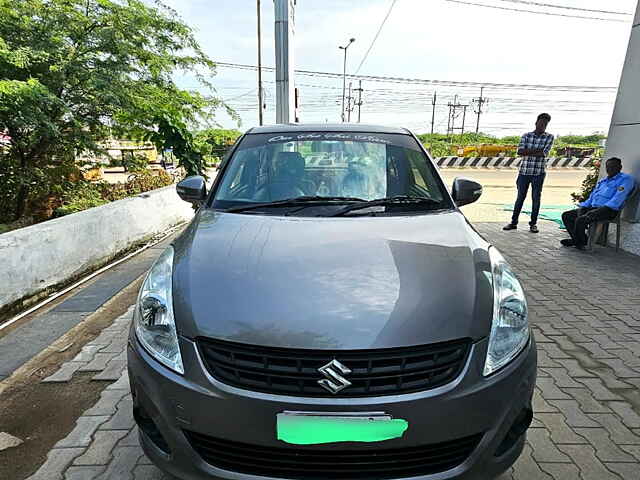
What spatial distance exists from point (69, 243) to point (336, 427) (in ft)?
13.0

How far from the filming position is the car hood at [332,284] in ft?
4.76

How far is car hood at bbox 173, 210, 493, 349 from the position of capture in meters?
1.45

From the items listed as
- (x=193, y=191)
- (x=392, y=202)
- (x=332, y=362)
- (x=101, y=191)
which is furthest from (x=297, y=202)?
(x=101, y=191)

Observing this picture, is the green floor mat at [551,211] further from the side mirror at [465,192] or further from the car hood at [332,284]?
the car hood at [332,284]

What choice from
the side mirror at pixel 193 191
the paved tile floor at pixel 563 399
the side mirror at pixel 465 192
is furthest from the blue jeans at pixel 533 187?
the side mirror at pixel 193 191

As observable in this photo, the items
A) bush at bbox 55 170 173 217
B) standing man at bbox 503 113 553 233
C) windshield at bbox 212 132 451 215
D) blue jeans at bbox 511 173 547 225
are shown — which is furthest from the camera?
blue jeans at bbox 511 173 547 225

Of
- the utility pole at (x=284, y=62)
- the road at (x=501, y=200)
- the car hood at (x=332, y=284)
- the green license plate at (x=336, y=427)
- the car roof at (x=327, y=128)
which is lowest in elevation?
the road at (x=501, y=200)

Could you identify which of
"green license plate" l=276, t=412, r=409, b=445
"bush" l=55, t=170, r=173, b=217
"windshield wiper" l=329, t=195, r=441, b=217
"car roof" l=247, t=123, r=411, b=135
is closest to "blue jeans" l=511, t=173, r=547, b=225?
"car roof" l=247, t=123, r=411, b=135

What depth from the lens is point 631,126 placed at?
19.0 feet

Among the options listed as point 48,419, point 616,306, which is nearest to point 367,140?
point 48,419

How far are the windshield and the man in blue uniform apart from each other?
4.00 m

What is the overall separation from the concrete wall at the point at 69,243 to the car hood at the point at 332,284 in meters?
2.29

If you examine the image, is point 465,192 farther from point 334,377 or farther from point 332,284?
point 334,377

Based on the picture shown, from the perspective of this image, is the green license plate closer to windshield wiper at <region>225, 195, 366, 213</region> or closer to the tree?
windshield wiper at <region>225, 195, 366, 213</region>
